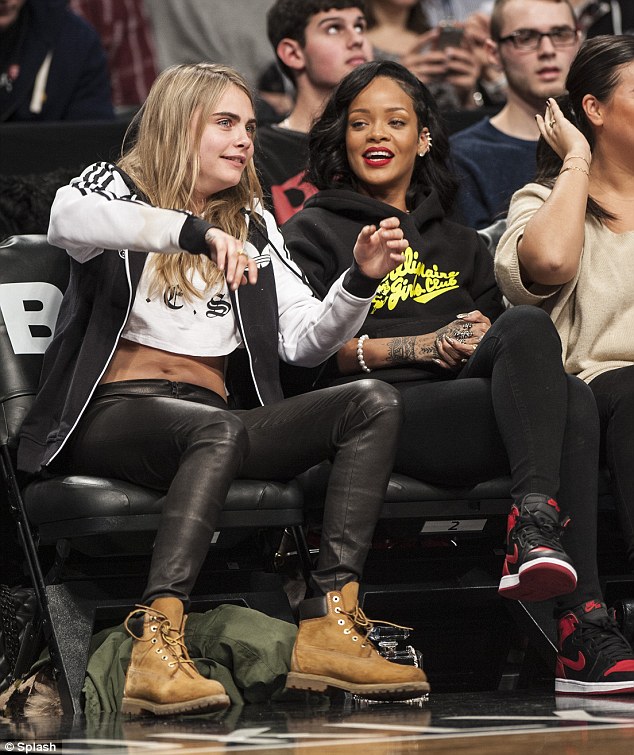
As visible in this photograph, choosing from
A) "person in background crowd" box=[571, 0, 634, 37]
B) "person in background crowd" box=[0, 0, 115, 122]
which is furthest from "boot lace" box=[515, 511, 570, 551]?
"person in background crowd" box=[571, 0, 634, 37]

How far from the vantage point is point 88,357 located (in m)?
2.48

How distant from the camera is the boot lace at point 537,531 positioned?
2.24 metres

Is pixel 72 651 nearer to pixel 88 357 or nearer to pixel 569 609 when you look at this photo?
pixel 88 357

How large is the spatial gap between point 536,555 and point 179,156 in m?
1.11

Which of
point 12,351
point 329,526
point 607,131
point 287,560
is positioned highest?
point 607,131

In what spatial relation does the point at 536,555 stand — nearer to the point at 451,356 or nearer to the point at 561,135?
the point at 451,356

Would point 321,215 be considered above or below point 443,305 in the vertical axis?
above

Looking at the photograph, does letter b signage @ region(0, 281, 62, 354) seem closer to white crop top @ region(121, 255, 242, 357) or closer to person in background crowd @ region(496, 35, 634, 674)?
white crop top @ region(121, 255, 242, 357)

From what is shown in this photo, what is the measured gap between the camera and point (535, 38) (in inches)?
158

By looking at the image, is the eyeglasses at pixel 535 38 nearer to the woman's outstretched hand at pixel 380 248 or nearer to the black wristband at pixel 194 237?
the woman's outstretched hand at pixel 380 248

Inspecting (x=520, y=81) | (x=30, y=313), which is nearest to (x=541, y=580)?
(x=30, y=313)

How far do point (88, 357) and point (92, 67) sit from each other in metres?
2.28

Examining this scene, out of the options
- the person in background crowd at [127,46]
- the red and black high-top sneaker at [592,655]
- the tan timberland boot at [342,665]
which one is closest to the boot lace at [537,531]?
the red and black high-top sneaker at [592,655]

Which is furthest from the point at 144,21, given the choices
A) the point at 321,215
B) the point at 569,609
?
the point at 569,609
